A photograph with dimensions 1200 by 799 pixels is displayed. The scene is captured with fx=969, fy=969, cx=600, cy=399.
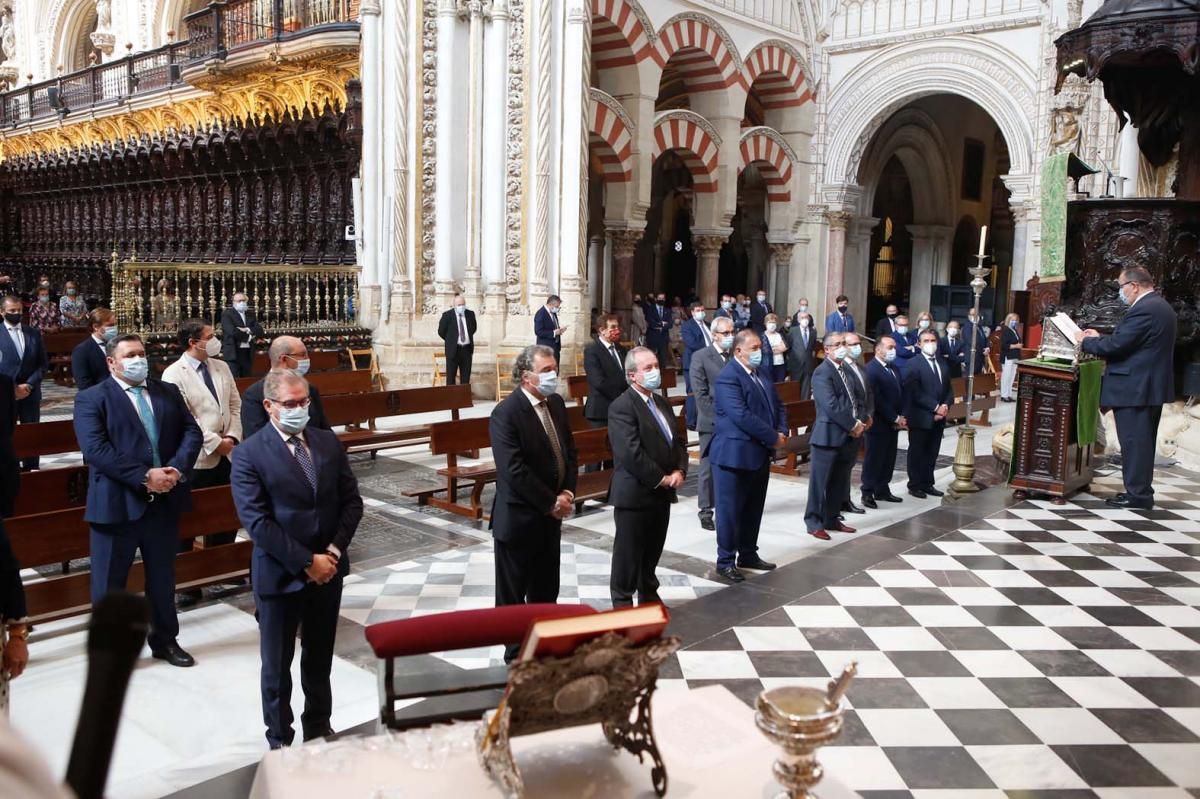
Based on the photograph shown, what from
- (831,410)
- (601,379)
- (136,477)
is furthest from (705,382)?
(136,477)

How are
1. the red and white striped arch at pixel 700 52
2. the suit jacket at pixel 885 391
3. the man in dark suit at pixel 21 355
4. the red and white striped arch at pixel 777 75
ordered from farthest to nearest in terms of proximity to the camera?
1. the red and white striped arch at pixel 777 75
2. the red and white striped arch at pixel 700 52
3. the man in dark suit at pixel 21 355
4. the suit jacket at pixel 885 391

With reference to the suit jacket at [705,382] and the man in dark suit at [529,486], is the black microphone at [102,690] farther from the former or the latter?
the suit jacket at [705,382]

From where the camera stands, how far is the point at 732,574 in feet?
17.9

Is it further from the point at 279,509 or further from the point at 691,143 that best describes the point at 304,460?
the point at 691,143

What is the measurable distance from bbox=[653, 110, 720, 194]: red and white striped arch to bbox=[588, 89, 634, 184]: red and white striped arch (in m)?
0.68

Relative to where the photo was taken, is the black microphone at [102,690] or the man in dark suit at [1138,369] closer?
the black microphone at [102,690]

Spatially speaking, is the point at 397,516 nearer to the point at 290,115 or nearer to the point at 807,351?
the point at 807,351

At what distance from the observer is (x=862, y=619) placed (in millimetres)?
4762

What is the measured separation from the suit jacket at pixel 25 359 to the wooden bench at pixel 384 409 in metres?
2.53

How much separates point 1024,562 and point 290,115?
13999 millimetres

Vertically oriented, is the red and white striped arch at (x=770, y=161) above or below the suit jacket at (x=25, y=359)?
above

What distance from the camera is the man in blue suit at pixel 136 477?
4.02 meters

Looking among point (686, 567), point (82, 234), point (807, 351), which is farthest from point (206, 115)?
point (686, 567)

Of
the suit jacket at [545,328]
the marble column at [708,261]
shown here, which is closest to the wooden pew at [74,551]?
the suit jacket at [545,328]
